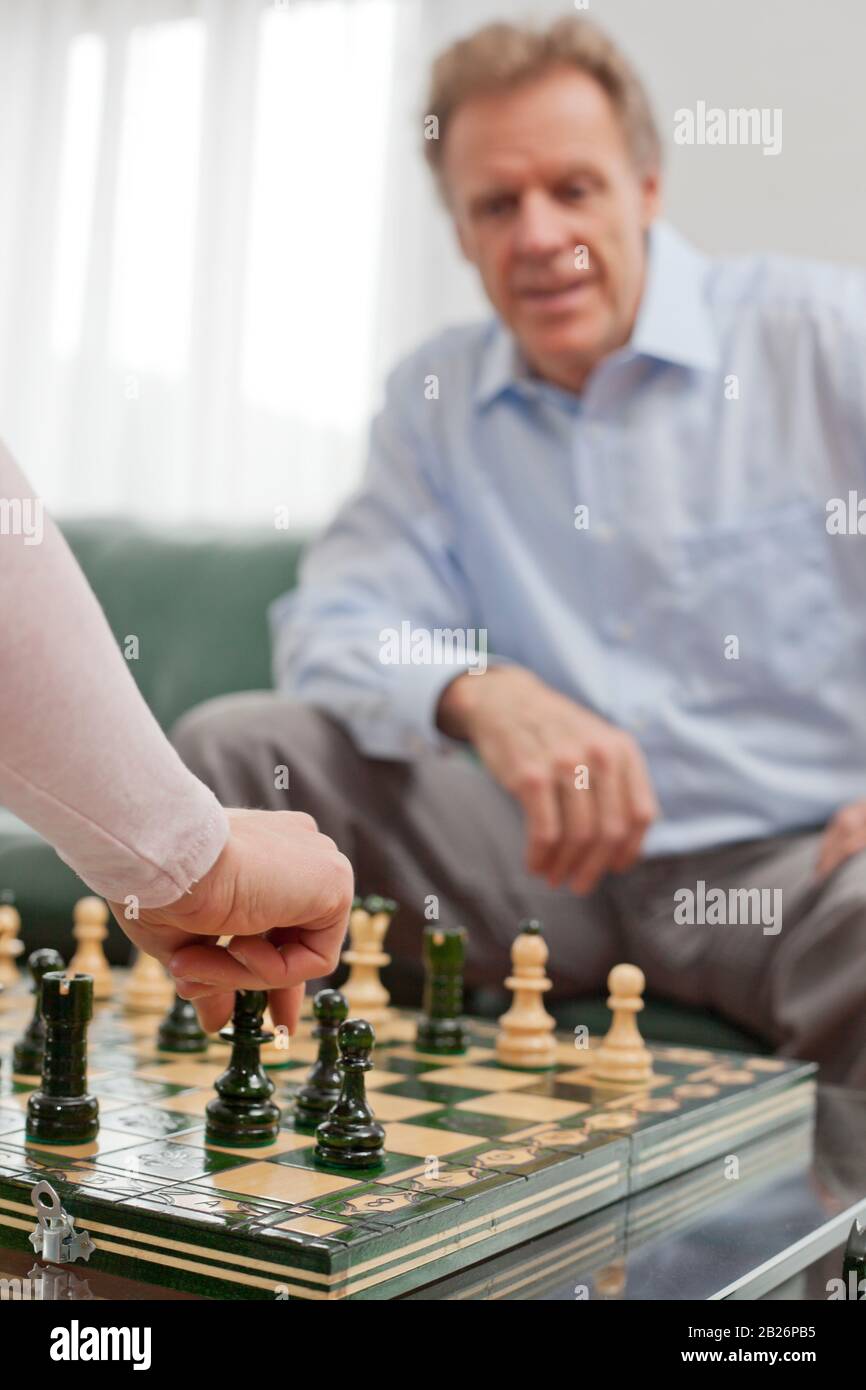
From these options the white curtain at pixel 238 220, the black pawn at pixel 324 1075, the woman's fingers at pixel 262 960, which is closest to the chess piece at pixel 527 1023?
the black pawn at pixel 324 1075

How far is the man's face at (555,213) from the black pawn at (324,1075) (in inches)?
51.7

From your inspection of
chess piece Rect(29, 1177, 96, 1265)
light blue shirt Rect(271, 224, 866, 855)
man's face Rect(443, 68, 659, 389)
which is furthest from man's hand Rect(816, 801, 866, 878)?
chess piece Rect(29, 1177, 96, 1265)

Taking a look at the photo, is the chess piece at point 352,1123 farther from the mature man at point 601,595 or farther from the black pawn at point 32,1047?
the mature man at point 601,595

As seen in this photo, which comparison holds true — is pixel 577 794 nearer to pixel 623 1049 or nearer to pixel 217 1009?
pixel 623 1049

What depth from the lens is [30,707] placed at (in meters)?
0.69

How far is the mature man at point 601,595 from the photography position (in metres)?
2.06

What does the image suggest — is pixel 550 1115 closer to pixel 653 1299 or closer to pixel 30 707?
pixel 653 1299

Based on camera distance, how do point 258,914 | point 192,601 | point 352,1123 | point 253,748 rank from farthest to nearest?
point 192,601, point 253,748, point 352,1123, point 258,914

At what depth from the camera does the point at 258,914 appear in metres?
0.87

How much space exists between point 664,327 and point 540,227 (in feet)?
0.75

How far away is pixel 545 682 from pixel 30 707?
1.60 metres

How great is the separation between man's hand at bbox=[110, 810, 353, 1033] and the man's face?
1.40 m

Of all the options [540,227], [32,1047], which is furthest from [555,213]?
[32,1047]

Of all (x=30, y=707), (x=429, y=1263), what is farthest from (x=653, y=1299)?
(x=30, y=707)
